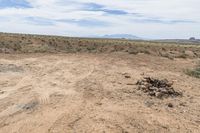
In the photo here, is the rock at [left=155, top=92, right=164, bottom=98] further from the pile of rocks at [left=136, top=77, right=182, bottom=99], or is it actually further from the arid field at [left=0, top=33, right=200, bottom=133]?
the arid field at [left=0, top=33, right=200, bottom=133]

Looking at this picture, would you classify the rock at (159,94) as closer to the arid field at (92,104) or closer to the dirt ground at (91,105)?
the arid field at (92,104)

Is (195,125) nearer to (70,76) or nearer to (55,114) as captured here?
(55,114)

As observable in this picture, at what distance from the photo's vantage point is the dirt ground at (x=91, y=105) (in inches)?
380

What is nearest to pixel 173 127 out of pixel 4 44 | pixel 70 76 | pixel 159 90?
pixel 159 90

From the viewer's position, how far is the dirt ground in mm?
9656

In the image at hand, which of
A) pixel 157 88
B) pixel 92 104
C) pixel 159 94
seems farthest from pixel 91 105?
pixel 157 88

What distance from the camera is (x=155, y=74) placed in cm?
1866

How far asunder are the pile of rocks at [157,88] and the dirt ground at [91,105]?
10.9 inches

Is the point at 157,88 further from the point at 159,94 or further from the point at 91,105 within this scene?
the point at 91,105

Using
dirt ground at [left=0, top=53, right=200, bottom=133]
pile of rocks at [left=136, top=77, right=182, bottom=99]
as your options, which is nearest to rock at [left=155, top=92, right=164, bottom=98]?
pile of rocks at [left=136, top=77, right=182, bottom=99]

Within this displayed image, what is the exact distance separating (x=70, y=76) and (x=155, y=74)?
398 cm

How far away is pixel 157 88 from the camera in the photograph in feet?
45.4

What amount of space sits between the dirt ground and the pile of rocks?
0.28m

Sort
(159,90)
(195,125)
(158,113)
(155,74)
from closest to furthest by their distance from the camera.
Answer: (195,125) < (158,113) < (159,90) < (155,74)
